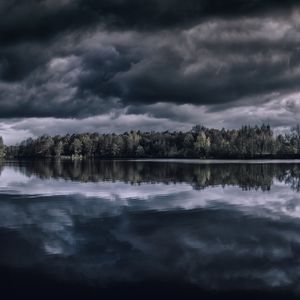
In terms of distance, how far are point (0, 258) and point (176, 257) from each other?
7.93m

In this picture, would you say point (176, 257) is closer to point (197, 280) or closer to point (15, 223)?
point (197, 280)

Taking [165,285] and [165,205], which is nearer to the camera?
[165,285]

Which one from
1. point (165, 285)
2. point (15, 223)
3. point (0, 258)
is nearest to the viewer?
point (165, 285)

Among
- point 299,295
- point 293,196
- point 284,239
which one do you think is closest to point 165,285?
point 299,295

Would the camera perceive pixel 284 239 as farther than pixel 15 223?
No

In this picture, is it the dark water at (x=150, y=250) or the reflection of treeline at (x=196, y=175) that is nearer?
the dark water at (x=150, y=250)

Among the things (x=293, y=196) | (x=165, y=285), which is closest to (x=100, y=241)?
(x=165, y=285)

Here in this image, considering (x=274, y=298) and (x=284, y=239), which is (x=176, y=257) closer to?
(x=274, y=298)

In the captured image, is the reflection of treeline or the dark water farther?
the reflection of treeline

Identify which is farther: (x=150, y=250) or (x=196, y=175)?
(x=196, y=175)

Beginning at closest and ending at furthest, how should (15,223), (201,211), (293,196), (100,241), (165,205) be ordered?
(100,241), (15,223), (201,211), (165,205), (293,196)

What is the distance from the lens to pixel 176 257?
1673 centimetres

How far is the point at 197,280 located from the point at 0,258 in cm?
892

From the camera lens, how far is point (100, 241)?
63.8 feet
